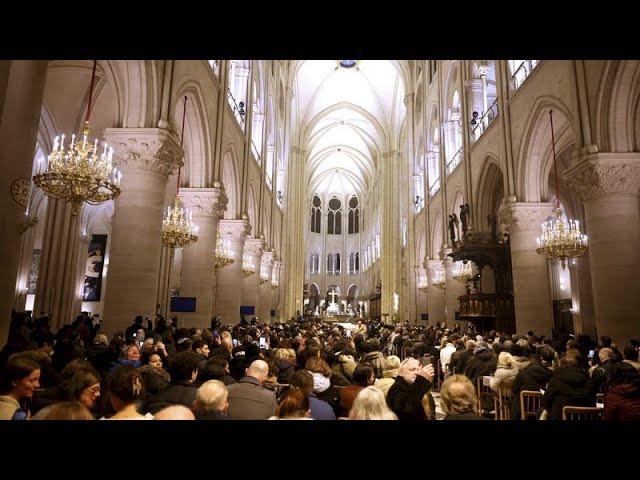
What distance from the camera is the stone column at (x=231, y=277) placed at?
15695 millimetres

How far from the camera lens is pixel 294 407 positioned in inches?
113

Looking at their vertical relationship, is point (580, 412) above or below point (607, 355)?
below

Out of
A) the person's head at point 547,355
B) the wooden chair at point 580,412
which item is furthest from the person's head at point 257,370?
the person's head at point 547,355

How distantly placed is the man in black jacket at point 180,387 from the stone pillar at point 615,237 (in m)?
8.81

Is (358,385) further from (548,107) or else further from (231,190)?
(231,190)

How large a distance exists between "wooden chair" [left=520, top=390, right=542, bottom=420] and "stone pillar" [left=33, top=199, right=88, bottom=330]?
14.3m

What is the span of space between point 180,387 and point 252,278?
54.9 ft

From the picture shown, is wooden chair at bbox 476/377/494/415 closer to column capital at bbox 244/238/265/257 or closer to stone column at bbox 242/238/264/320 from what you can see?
stone column at bbox 242/238/264/320

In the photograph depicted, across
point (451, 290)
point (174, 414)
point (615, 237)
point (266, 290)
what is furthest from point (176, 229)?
point (266, 290)

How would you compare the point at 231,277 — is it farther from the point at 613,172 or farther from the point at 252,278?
the point at 613,172

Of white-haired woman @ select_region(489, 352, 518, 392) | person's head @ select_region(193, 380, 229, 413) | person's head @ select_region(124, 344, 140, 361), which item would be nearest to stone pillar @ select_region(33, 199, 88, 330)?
person's head @ select_region(124, 344, 140, 361)
